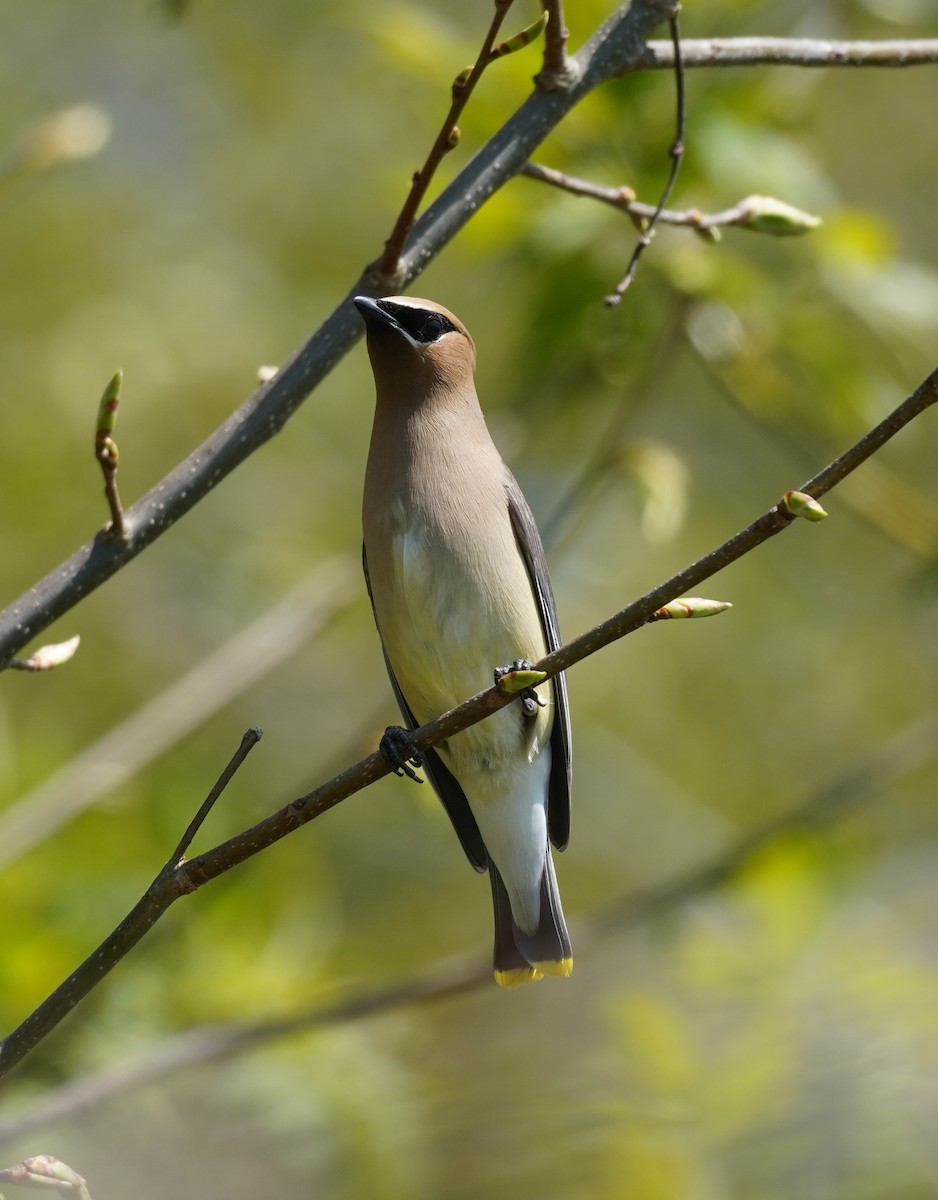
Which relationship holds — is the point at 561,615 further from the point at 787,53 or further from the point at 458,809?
the point at 787,53

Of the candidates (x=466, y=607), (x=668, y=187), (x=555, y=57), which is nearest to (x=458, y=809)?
(x=466, y=607)

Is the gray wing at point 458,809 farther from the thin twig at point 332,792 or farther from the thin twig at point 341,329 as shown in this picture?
the thin twig at point 332,792

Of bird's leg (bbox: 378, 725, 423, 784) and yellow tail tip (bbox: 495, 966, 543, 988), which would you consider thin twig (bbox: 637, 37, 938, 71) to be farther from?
yellow tail tip (bbox: 495, 966, 543, 988)

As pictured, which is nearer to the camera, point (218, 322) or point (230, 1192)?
point (230, 1192)

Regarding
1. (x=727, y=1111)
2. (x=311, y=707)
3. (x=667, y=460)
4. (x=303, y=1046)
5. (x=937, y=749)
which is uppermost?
(x=311, y=707)

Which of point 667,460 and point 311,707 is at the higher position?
point 311,707

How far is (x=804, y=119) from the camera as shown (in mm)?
6359

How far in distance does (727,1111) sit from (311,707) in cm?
513

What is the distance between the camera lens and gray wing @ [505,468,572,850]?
5348 mm

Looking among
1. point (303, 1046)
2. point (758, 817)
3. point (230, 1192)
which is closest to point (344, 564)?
point (303, 1046)

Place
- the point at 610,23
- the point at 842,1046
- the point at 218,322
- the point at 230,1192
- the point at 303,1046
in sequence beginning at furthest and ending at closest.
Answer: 1. the point at 218,322
2. the point at 303,1046
3. the point at 842,1046
4. the point at 610,23
5. the point at 230,1192

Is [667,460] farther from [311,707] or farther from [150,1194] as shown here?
[311,707]

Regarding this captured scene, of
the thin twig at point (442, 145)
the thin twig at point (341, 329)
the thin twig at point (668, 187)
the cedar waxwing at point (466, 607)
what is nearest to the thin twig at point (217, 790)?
the thin twig at point (341, 329)

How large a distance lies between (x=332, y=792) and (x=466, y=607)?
1.79m
